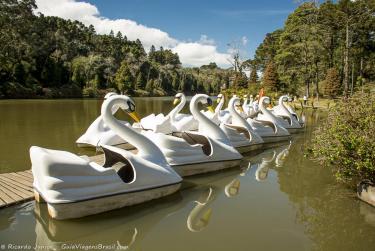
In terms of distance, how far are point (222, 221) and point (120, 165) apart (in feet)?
7.89

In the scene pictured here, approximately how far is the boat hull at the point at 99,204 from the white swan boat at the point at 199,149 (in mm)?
1400

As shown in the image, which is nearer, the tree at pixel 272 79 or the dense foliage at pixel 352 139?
the dense foliage at pixel 352 139

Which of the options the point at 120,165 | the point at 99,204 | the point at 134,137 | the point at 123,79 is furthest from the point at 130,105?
the point at 123,79

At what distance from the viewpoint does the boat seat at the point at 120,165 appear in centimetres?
682

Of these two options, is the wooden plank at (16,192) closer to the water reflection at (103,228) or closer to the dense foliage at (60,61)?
the water reflection at (103,228)

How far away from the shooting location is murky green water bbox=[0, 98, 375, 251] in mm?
5363

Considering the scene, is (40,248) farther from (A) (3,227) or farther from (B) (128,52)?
(B) (128,52)

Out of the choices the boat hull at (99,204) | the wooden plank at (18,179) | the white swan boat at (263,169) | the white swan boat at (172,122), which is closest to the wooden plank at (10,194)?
the wooden plank at (18,179)

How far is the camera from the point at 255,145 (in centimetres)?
1253

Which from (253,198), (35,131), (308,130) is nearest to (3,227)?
(253,198)

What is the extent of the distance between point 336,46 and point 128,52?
152ft

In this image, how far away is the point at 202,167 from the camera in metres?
8.98

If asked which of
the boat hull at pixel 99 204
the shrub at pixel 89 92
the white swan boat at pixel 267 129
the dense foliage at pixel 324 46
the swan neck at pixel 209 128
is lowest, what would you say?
the boat hull at pixel 99 204

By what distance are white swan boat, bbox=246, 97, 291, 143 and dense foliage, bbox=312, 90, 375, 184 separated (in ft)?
19.4
